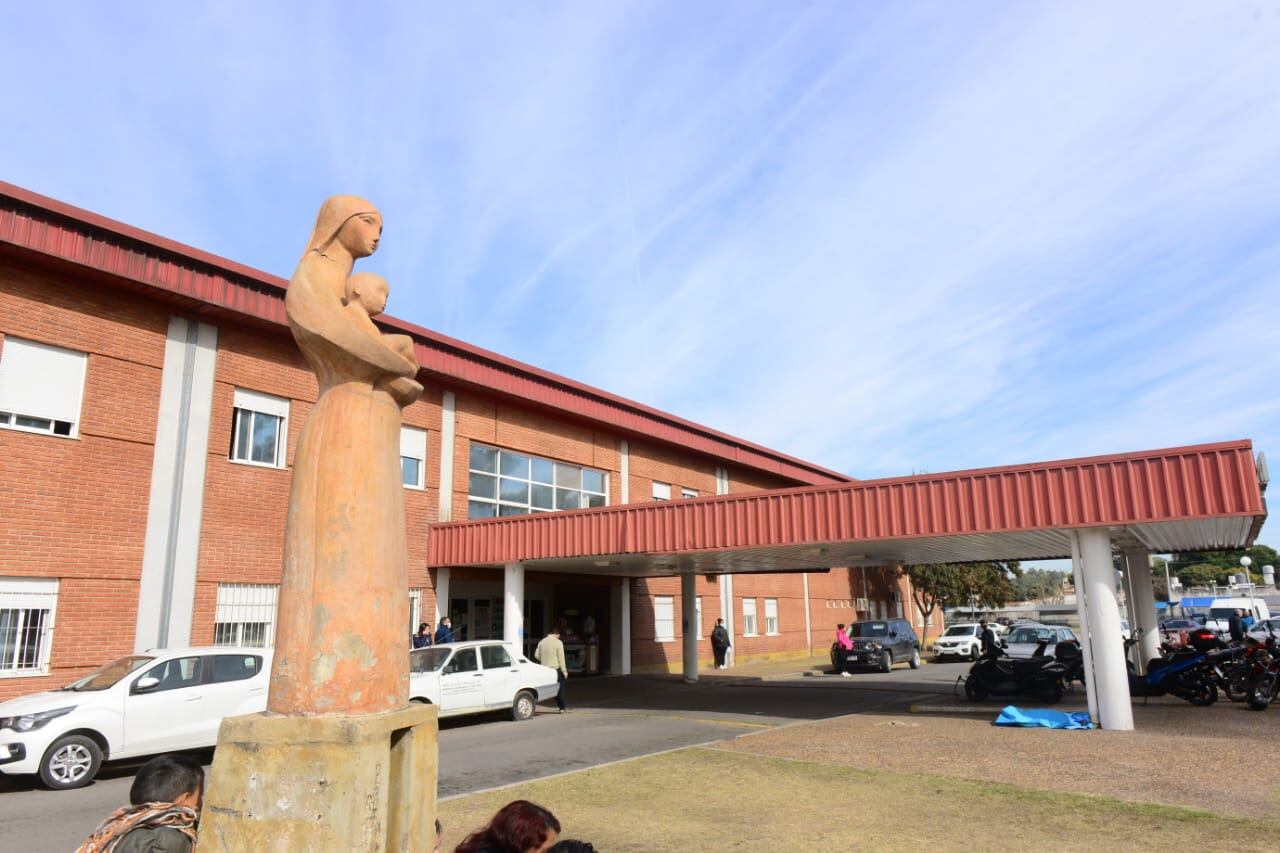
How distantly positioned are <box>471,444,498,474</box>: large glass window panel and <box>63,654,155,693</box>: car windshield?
11.0 meters

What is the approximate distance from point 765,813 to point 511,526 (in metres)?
11.5

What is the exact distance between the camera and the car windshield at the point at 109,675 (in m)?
10.7

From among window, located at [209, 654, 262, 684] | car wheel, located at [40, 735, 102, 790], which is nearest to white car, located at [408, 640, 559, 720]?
window, located at [209, 654, 262, 684]

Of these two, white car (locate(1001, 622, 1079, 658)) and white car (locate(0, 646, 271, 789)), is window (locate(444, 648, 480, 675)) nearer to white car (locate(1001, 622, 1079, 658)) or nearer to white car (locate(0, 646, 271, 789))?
white car (locate(0, 646, 271, 789))

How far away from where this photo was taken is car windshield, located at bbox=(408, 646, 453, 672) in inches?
588

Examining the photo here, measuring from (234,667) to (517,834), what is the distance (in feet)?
32.9

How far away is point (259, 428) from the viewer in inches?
679

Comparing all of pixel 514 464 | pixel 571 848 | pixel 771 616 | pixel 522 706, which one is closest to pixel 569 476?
pixel 514 464

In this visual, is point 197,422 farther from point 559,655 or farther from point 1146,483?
point 1146,483

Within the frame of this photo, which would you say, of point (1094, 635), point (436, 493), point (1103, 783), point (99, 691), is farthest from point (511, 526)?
point (1103, 783)

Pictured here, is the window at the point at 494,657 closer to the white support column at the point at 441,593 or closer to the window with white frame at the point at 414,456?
the white support column at the point at 441,593

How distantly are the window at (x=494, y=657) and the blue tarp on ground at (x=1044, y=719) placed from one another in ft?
27.7

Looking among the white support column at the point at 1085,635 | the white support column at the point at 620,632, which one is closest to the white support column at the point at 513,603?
the white support column at the point at 620,632

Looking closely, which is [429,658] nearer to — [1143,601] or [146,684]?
[146,684]
